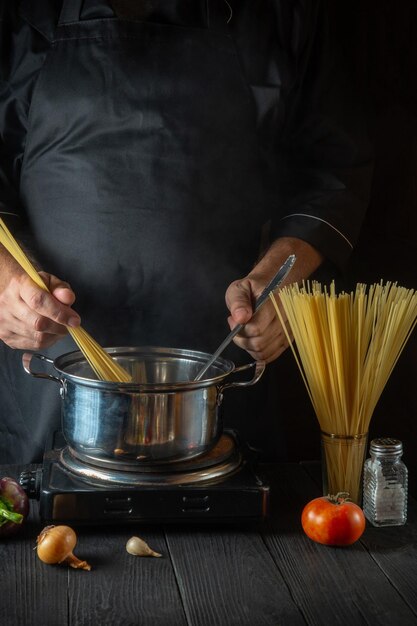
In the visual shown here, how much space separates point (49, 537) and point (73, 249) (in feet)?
2.94

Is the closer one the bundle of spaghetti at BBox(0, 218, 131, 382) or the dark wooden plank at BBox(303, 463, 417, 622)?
the dark wooden plank at BBox(303, 463, 417, 622)

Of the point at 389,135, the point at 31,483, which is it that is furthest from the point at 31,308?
the point at 389,135

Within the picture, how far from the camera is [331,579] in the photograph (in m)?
1.38

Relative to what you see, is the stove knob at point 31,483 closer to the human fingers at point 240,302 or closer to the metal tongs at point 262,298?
the metal tongs at point 262,298

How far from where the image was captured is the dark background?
2449 millimetres

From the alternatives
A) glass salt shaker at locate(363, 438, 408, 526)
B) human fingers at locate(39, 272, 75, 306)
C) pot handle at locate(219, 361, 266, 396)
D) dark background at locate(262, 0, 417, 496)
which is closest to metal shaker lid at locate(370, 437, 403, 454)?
glass salt shaker at locate(363, 438, 408, 526)

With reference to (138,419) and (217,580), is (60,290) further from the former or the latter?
(217,580)

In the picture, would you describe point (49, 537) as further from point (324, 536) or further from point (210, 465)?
point (324, 536)

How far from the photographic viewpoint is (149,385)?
1444mm

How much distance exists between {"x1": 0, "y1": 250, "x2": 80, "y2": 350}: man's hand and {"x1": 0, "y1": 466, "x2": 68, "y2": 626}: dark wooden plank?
0.41 metres

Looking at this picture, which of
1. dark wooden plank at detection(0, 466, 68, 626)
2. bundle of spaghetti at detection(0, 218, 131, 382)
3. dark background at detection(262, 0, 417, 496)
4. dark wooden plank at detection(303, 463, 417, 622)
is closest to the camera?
dark wooden plank at detection(0, 466, 68, 626)

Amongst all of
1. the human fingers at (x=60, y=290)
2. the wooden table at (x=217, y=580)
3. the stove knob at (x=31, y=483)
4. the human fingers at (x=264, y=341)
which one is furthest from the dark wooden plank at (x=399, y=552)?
the human fingers at (x=60, y=290)

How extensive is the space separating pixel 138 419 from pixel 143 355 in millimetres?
295

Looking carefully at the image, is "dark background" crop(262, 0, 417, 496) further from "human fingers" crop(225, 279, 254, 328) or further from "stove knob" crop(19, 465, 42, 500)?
"stove knob" crop(19, 465, 42, 500)
